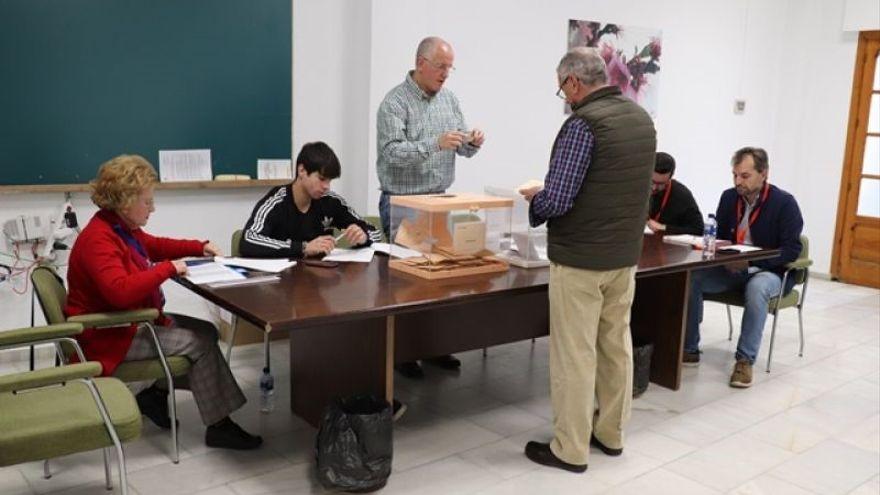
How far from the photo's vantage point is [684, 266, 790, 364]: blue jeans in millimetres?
4043

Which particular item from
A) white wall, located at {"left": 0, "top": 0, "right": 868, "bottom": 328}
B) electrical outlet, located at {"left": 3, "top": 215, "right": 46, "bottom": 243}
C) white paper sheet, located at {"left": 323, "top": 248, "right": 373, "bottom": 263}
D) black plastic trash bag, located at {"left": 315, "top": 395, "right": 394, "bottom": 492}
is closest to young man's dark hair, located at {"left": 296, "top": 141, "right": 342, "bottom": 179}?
white paper sheet, located at {"left": 323, "top": 248, "right": 373, "bottom": 263}

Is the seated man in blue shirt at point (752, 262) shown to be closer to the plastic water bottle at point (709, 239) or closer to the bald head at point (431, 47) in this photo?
the plastic water bottle at point (709, 239)

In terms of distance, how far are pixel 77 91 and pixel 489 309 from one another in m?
2.26

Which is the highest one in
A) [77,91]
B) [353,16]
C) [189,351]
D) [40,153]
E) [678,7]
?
[678,7]

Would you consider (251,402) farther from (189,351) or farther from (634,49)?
(634,49)

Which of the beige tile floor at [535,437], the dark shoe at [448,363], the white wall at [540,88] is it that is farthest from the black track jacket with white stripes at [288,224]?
the white wall at [540,88]

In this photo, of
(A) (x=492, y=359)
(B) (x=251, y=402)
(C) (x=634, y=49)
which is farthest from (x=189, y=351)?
(C) (x=634, y=49)

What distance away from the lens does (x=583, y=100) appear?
2.69 metres

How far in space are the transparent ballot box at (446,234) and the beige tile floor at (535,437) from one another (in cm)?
73

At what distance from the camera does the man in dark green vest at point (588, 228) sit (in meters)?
2.63

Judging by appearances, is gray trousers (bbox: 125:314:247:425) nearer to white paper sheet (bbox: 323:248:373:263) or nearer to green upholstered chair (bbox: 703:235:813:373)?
white paper sheet (bbox: 323:248:373:263)

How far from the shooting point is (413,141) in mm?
3805

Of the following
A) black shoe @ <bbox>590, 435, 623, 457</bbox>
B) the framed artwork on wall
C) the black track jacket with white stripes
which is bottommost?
black shoe @ <bbox>590, 435, 623, 457</bbox>

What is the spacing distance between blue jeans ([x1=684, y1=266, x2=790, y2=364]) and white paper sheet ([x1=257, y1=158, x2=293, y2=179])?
2346mm
